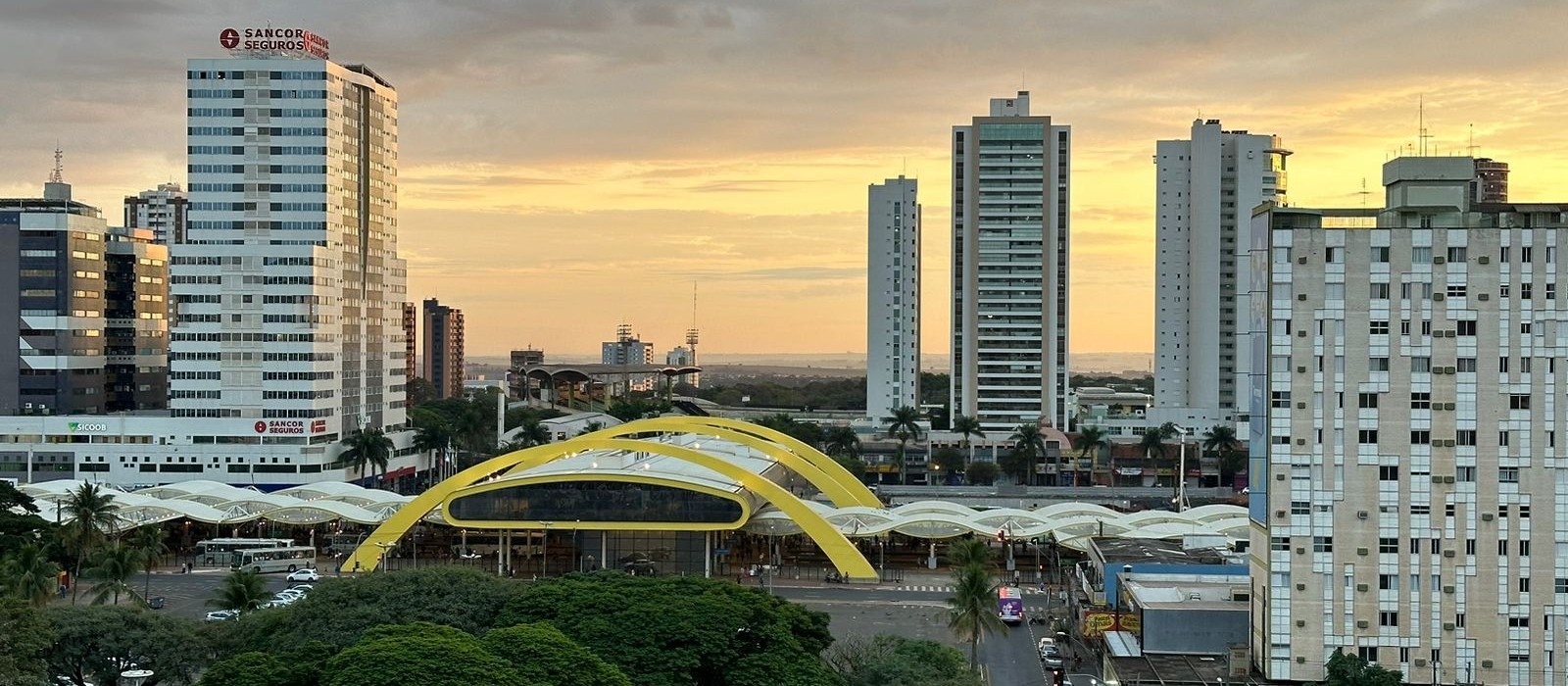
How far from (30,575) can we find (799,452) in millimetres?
50242

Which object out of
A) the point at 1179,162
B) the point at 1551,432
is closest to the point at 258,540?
the point at 1551,432

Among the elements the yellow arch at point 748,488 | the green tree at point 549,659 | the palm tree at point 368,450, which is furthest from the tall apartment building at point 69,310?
the green tree at point 549,659

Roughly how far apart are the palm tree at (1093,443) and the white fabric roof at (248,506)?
187 ft

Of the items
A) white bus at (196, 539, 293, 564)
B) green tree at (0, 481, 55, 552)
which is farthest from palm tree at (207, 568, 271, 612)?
white bus at (196, 539, 293, 564)

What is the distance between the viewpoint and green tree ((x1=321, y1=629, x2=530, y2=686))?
32.7 meters

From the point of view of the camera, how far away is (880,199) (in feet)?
478

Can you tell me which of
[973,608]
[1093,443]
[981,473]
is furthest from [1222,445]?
[973,608]

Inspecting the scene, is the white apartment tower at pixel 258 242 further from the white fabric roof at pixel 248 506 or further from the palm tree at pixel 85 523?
the palm tree at pixel 85 523

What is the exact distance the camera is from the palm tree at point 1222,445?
112 metres

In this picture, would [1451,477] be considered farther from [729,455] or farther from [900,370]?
[900,370]

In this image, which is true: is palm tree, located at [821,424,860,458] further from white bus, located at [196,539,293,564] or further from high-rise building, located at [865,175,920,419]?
white bus, located at [196,539,293,564]

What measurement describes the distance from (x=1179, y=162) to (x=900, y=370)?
102 feet

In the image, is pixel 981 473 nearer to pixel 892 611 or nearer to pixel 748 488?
pixel 748 488

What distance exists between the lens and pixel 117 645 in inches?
1582
